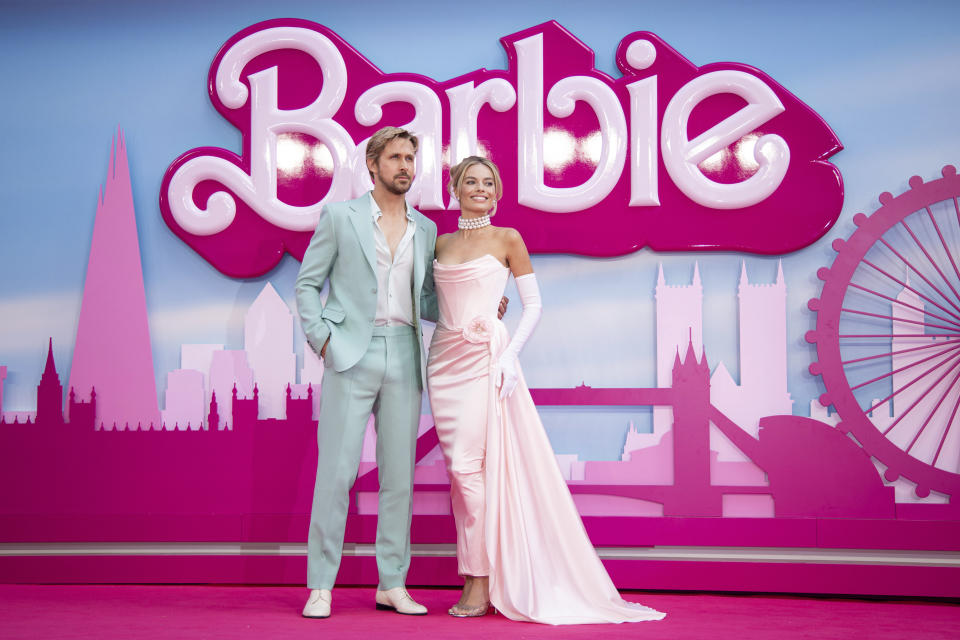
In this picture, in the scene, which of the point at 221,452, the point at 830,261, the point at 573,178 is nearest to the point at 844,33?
the point at 830,261

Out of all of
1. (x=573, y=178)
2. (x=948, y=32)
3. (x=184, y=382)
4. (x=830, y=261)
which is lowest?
(x=184, y=382)

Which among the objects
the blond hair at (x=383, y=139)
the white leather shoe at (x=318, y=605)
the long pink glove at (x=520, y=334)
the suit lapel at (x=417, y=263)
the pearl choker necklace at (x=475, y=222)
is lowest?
the white leather shoe at (x=318, y=605)

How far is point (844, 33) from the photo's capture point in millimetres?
4148

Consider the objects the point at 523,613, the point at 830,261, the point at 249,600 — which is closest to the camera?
the point at 523,613

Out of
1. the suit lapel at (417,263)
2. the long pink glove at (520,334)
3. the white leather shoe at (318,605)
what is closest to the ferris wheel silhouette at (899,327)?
the long pink glove at (520,334)

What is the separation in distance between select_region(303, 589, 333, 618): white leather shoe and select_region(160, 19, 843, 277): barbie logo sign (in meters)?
1.62

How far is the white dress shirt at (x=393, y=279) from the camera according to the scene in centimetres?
347

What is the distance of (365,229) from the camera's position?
346 cm

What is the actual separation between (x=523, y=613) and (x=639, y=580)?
89 centimetres

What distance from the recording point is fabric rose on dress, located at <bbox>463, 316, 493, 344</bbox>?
11.4 ft

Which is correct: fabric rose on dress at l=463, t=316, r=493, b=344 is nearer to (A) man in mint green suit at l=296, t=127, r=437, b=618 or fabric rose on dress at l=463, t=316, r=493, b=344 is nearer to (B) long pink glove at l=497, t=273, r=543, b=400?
(B) long pink glove at l=497, t=273, r=543, b=400

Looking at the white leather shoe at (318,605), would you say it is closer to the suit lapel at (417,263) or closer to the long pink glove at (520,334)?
the long pink glove at (520,334)

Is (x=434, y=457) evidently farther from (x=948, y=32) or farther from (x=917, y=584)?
(x=948, y=32)

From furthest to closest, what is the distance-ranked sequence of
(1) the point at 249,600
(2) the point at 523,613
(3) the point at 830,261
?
1. (3) the point at 830,261
2. (1) the point at 249,600
3. (2) the point at 523,613
